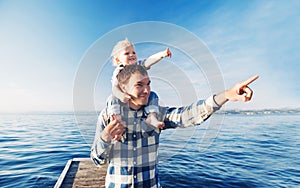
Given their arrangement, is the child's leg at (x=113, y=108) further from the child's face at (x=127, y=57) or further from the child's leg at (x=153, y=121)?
the child's face at (x=127, y=57)

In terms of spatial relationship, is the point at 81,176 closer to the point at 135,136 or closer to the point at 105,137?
the point at 135,136

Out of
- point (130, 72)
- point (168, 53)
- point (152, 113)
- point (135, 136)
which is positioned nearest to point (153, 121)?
point (152, 113)

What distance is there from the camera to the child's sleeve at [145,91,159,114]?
1.77 meters

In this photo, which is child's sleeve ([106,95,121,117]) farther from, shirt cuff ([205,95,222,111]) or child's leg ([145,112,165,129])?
shirt cuff ([205,95,222,111])

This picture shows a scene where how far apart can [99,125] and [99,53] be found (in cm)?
60

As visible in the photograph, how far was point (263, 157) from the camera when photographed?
10.7 m

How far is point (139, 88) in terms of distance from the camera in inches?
67.2

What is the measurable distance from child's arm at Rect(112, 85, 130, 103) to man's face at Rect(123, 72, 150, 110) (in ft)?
0.23

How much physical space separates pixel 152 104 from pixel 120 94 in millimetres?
311

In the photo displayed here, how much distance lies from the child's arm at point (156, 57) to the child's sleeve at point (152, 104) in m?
0.60

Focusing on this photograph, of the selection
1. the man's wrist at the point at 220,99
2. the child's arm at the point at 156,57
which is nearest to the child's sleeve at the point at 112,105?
the child's arm at the point at 156,57

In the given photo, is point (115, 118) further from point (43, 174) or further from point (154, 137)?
point (43, 174)

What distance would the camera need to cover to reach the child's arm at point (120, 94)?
182cm

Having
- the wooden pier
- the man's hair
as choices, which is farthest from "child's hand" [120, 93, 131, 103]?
the wooden pier
